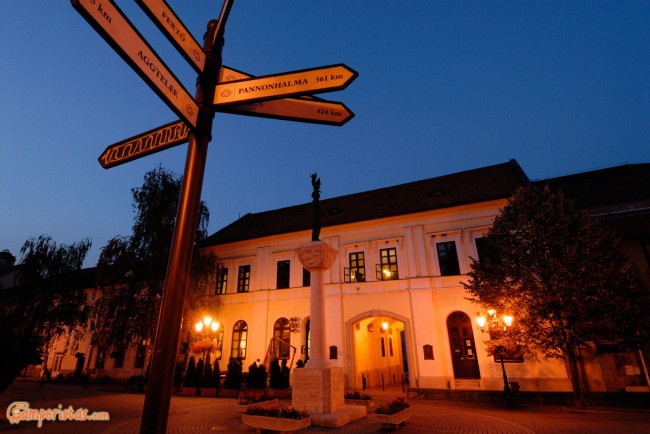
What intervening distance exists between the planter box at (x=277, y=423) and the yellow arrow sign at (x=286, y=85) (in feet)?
27.4

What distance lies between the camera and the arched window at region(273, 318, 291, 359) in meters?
23.1

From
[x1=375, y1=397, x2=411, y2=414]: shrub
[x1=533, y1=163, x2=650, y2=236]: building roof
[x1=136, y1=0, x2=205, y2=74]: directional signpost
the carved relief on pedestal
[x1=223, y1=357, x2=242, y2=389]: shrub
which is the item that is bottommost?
[x1=375, y1=397, x2=411, y2=414]: shrub

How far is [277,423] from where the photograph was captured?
8.71 m

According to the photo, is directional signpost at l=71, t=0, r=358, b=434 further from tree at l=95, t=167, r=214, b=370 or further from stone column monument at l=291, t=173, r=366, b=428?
tree at l=95, t=167, r=214, b=370

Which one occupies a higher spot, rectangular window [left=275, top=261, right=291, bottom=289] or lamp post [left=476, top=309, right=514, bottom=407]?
rectangular window [left=275, top=261, right=291, bottom=289]

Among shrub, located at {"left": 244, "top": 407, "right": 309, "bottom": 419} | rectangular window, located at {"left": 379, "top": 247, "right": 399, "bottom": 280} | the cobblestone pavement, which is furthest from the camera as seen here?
rectangular window, located at {"left": 379, "top": 247, "right": 399, "bottom": 280}

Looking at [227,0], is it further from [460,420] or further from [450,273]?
[450,273]

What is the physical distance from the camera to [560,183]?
25531 mm

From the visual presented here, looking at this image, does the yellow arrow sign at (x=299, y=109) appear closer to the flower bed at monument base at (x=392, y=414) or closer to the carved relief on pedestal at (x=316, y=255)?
the carved relief on pedestal at (x=316, y=255)

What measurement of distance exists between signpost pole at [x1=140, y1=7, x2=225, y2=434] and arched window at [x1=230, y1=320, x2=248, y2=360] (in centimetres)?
2458

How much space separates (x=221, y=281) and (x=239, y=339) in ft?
16.4

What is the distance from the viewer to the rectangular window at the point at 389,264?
72.0ft

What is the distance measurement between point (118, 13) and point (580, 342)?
55.1 feet

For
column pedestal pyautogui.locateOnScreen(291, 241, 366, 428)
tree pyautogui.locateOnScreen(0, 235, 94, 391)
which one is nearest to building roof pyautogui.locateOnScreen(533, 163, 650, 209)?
column pedestal pyautogui.locateOnScreen(291, 241, 366, 428)
